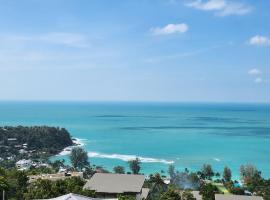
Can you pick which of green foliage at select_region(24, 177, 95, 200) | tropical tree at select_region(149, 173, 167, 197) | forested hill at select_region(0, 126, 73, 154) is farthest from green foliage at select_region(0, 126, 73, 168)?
green foliage at select_region(24, 177, 95, 200)

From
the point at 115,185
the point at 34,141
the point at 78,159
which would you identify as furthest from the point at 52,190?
the point at 34,141

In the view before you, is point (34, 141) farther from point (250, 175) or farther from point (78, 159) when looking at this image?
point (250, 175)

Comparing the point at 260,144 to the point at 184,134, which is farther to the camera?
the point at 184,134

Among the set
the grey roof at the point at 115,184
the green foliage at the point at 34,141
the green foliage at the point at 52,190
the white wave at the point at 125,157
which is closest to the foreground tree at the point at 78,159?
the green foliage at the point at 34,141

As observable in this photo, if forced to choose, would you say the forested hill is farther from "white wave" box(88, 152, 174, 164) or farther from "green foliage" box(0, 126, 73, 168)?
"white wave" box(88, 152, 174, 164)

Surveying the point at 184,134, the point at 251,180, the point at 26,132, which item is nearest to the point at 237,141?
the point at 184,134

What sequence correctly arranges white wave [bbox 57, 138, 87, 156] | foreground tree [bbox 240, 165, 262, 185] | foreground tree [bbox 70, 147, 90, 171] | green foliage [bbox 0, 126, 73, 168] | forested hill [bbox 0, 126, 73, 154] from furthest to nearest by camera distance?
white wave [bbox 57, 138, 87, 156] < forested hill [bbox 0, 126, 73, 154] < green foliage [bbox 0, 126, 73, 168] < foreground tree [bbox 70, 147, 90, 171] < foreground tree [bbox 240, 165, 262, 185]

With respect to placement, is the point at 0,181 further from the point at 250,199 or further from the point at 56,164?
the point at 56,164
